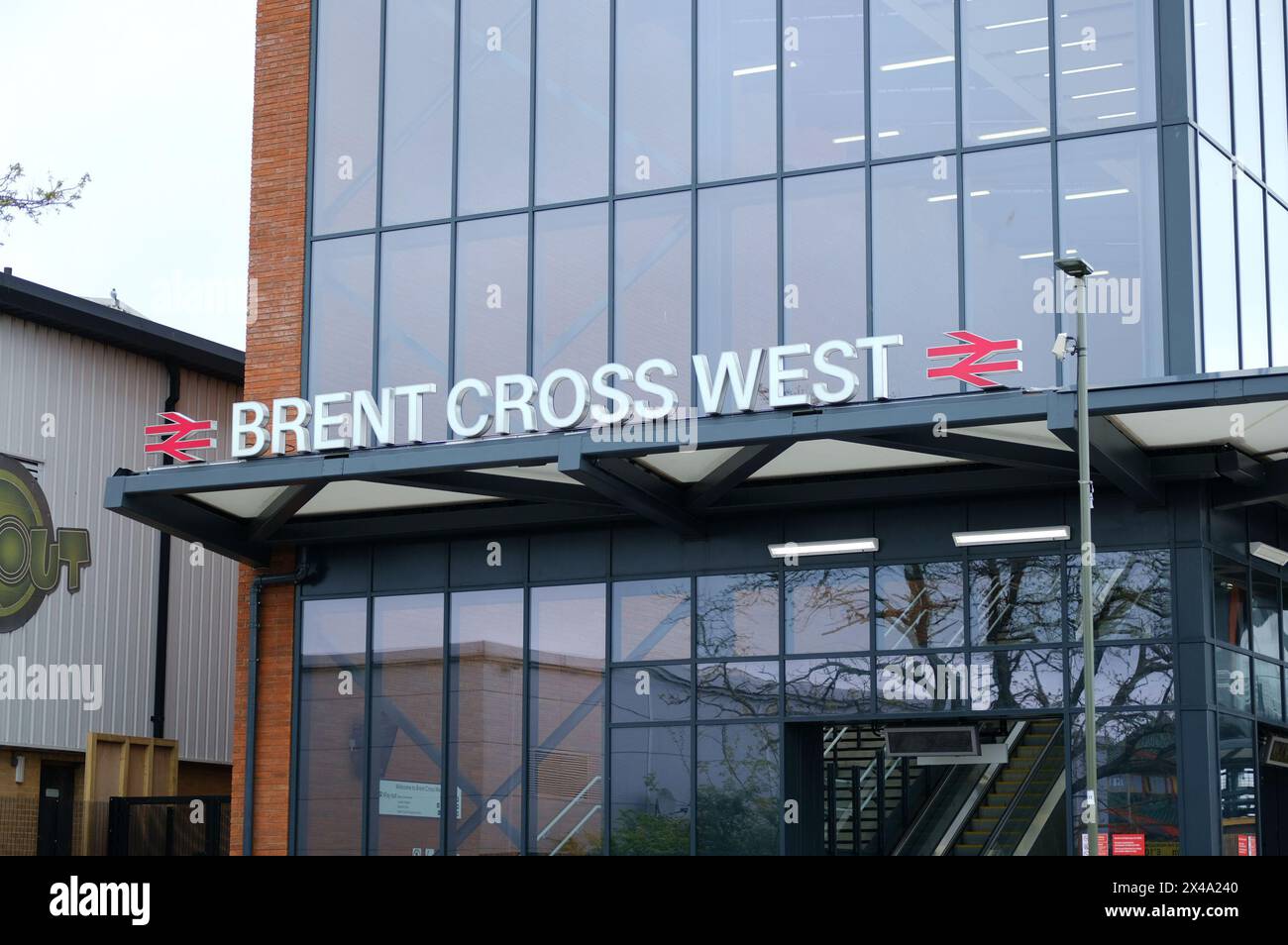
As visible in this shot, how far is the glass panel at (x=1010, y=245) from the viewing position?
18953 mm

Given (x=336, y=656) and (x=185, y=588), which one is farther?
(x=185, y=588)

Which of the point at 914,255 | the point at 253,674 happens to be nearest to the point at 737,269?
the point at 914,255

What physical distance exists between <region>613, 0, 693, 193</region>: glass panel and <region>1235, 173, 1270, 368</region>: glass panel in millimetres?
6749

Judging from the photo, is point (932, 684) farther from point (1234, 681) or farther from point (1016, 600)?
point (1234, 681)

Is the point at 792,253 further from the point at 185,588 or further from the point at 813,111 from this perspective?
the point at 185,588

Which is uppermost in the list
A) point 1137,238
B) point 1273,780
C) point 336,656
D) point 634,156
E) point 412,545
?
point 634,156

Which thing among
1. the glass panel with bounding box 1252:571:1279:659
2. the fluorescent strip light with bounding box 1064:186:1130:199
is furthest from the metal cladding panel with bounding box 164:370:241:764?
Answer: the glass panel with bounding box 1252:571:1279:659

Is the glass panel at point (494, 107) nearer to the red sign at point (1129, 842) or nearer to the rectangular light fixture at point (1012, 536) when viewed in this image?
the rectangular light fixture at point (1012, 536)

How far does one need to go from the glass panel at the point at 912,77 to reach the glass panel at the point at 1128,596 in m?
5.20

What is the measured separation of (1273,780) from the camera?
72.4ft

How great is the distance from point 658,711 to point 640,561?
1.90 meters
